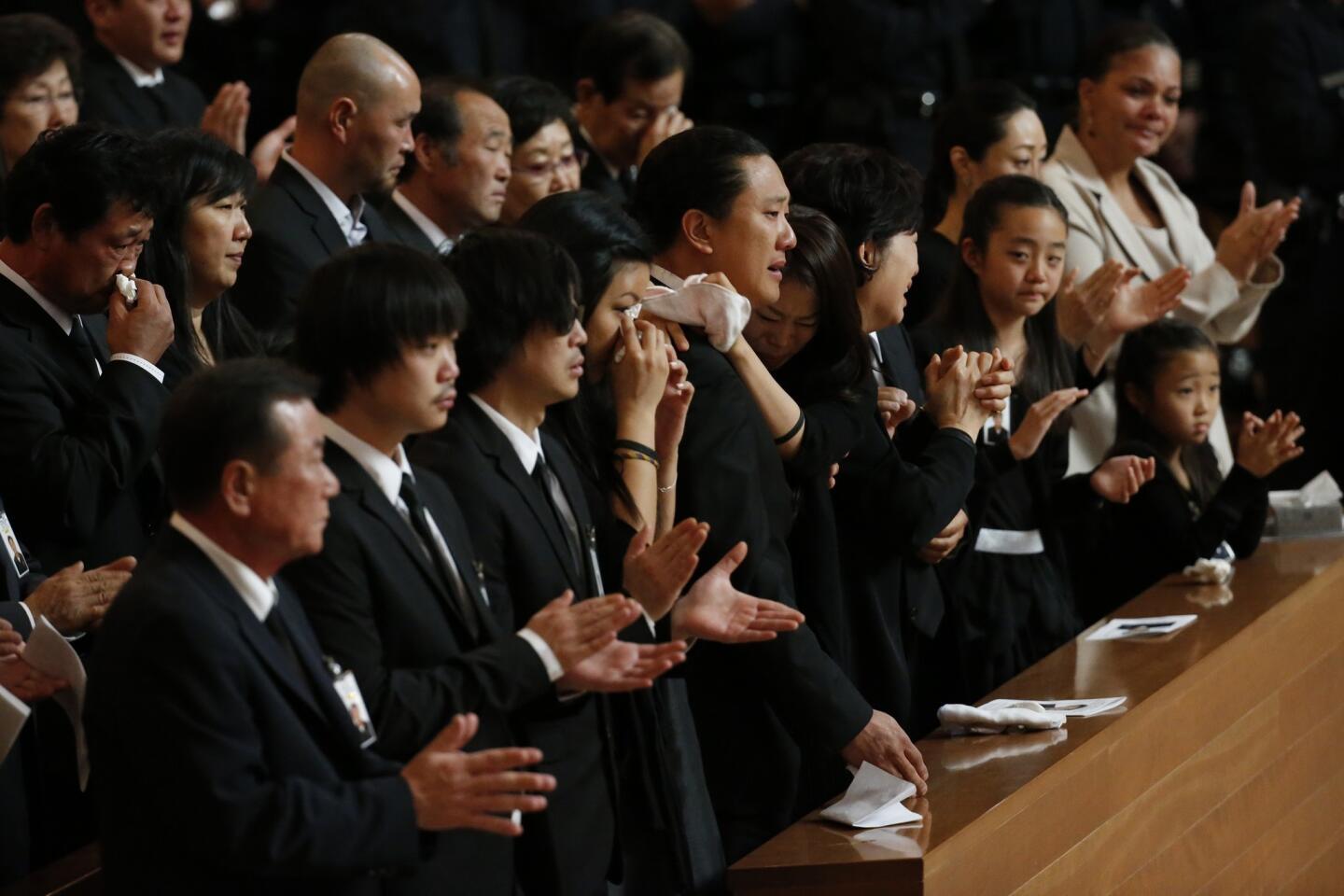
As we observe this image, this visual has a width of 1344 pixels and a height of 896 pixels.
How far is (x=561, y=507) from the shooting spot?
2.76 m

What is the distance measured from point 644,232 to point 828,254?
450mm

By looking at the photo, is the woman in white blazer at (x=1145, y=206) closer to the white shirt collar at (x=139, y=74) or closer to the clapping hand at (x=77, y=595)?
the white shirt collar at (x=139, y=74)

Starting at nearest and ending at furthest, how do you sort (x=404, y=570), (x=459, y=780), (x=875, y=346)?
(x=459, y=780), (x=404, y=570), (x=875, y=346)

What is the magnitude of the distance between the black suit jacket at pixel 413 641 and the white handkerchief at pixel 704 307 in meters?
0.69

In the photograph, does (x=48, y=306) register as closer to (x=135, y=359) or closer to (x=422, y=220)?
(x=135, y=359)

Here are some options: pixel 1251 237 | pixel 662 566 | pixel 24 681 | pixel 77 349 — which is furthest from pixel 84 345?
pixel 1251 237

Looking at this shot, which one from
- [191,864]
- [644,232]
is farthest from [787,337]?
[191,864]

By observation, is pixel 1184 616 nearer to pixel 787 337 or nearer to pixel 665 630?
pixel 787 337

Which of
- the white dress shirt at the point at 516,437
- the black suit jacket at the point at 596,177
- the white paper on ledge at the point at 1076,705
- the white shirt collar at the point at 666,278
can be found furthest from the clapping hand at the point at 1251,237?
the white dress shirt at the point at 516,437

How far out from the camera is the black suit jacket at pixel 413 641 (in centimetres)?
236

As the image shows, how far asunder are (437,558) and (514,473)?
0.23 metres

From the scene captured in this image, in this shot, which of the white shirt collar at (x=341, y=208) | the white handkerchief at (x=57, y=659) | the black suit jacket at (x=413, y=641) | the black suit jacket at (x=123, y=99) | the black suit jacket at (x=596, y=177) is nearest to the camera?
the black suit jacket at (x=413, y=641)

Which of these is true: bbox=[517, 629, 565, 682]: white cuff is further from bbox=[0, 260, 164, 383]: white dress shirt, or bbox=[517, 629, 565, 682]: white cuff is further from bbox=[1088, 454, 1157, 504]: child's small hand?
bbox=[1088, 454, 1157, 504]: child's small hand

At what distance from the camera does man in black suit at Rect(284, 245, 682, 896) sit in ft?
7.77
